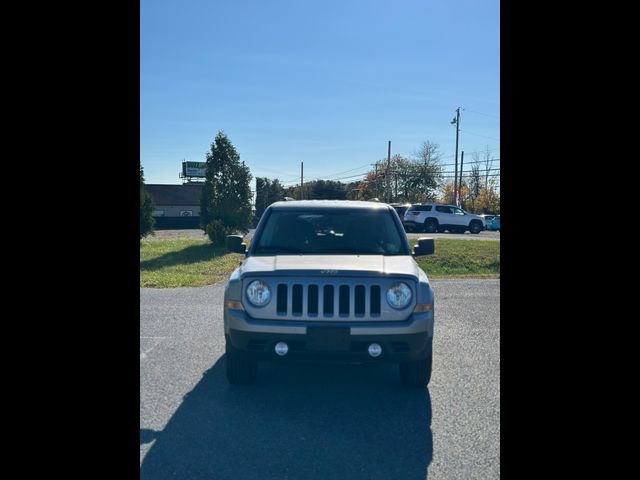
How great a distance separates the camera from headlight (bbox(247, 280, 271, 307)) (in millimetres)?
4212

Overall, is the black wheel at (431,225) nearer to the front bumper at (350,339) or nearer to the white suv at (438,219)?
the white suv at (438,219)

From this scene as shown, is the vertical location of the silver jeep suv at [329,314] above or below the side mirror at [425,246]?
below

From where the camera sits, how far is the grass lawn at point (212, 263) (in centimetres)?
1316

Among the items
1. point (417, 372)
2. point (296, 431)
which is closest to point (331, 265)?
point (417, 372)

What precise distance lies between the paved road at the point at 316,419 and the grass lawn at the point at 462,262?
9.08 m

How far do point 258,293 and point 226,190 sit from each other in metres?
17.4

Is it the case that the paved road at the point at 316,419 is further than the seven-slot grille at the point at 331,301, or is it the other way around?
the seven-slot grille at the point at 331,301

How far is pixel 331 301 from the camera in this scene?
4168 mm

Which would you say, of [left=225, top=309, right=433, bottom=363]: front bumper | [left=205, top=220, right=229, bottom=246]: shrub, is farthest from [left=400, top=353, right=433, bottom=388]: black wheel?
[left=205, top=220, right=229, bottom=246]: shrub

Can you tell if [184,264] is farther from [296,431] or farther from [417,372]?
[296,431]

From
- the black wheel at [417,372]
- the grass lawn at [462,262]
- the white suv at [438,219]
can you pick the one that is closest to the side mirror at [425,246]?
the black wheel at [417,372]
